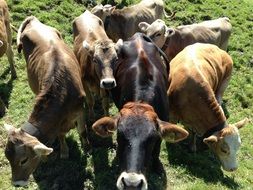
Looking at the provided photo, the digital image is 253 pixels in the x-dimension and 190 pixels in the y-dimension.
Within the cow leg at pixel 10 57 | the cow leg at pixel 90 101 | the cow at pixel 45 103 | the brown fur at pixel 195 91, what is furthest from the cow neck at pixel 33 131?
the cow leg at pixel 10 57

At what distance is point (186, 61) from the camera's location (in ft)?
33.0

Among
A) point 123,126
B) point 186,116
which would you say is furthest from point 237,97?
point 123,126

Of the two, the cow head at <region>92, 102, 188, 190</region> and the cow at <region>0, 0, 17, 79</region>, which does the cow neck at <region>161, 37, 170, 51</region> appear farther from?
the cow head at <region>92, 102, 188, 190</region>

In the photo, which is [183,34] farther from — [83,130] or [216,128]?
[83,130]

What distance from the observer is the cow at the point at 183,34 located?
41.0 feet

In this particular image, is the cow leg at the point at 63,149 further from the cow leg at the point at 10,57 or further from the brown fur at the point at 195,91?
the cow leg at the point at 10,57

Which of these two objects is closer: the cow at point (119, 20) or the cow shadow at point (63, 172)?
the cow shadow at point (63, 172)

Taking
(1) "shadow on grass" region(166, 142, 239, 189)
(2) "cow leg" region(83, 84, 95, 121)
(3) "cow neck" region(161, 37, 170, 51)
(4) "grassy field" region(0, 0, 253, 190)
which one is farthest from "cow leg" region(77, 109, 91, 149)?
(3) "cow neck" region(161, 37, 170, 51)

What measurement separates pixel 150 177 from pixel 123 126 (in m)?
2.38

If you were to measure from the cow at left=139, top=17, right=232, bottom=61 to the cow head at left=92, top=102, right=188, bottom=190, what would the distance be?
5672 mm

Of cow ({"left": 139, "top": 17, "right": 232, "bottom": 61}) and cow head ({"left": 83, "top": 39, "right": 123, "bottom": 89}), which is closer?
cow head ({"left": 83, "top": 39, "right": 123, "bottom": 89})

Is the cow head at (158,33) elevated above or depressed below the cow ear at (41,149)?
below

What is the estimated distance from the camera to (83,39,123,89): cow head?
9203mm

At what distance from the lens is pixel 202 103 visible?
9.13 metres
